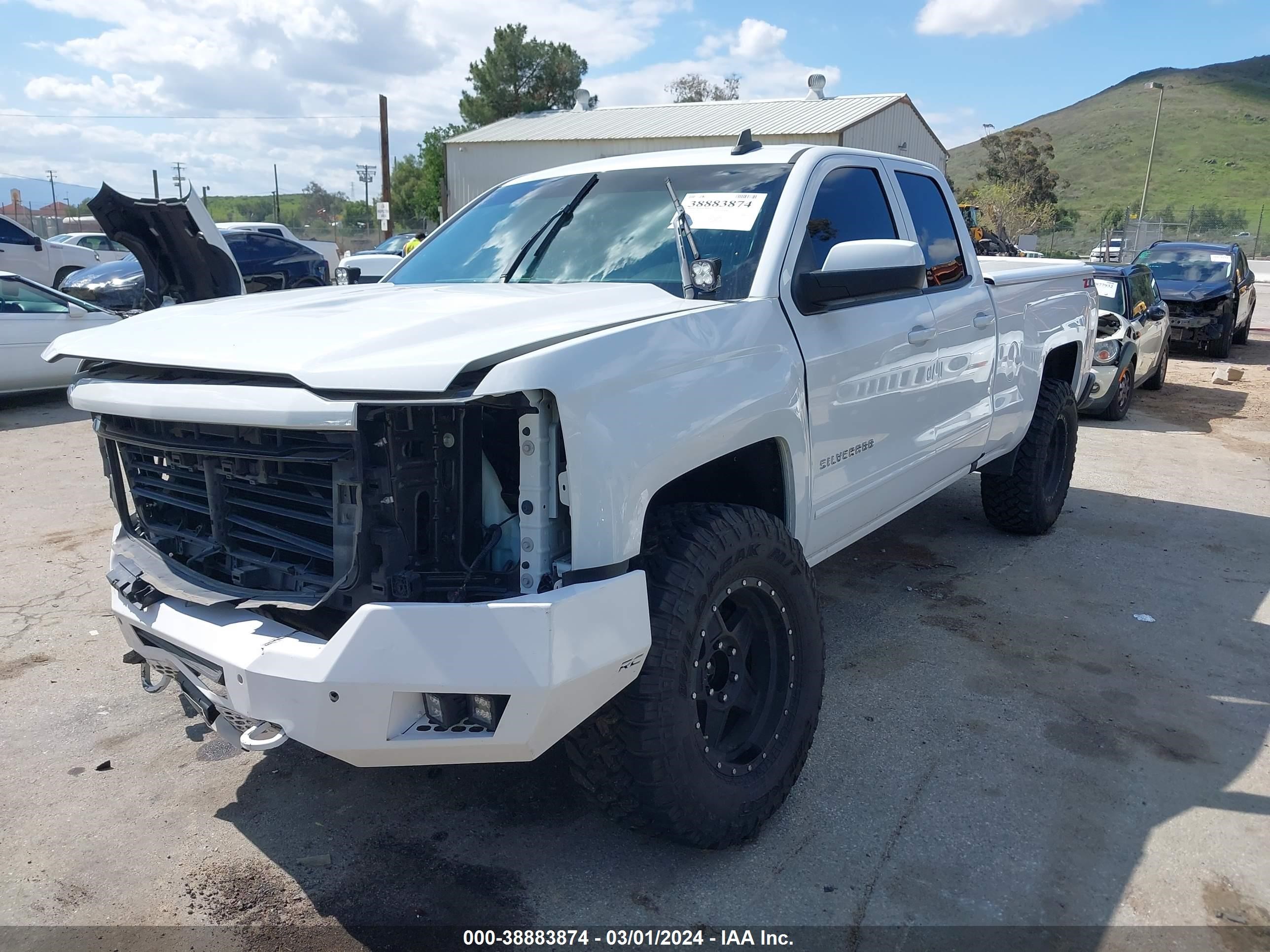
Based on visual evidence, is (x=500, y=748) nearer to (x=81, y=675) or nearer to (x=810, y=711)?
(x=810, y=711)

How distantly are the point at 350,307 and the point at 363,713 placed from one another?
1295mm

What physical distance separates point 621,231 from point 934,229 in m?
1.77

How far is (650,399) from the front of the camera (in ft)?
8.36

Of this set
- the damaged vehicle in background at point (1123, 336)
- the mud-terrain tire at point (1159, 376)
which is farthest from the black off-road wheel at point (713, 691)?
the mud-terrain tire at point (1159, 376)

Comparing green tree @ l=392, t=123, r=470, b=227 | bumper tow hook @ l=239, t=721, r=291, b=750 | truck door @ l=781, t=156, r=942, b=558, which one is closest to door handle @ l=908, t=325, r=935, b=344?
truck door @ l=781, t=156, r=942, b=558

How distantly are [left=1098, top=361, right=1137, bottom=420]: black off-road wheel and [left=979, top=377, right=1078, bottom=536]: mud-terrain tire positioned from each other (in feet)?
15.1

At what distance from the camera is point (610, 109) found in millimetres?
40812

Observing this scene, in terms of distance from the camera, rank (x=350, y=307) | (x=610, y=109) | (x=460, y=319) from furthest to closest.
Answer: (x=610, y=109), (x=350, y=307), (x=460, y=319)

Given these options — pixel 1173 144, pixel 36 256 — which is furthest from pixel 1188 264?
pixel 1173 144

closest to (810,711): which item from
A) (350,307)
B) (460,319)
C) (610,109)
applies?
(460,319)

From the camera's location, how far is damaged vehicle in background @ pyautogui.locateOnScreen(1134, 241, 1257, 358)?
15.2m

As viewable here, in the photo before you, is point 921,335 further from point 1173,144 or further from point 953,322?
point 1173,144

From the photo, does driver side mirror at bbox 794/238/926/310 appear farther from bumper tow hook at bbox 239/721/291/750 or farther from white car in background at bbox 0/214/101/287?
white car in background at bbox 0/214/101/287

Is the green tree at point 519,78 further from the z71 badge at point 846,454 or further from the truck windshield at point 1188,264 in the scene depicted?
the z71 badge at point 846,454
